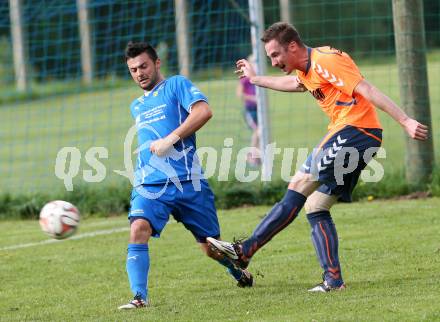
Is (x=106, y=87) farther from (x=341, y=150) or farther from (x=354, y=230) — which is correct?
(x=341, y=150)

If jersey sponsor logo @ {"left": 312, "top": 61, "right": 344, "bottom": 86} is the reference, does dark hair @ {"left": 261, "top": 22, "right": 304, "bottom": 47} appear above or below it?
above

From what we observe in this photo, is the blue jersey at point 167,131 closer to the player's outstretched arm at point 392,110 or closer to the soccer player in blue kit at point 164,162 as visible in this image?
the soccer player in blue kit at point 164,162

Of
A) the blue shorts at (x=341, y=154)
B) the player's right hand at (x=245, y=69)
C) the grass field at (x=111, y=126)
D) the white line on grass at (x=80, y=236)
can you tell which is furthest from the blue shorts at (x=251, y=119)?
the blue shorts at (x=341, y=154)

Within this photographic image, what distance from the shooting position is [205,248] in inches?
276

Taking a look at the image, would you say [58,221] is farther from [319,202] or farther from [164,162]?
[319,202]

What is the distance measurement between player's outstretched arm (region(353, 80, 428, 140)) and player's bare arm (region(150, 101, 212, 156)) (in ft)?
3.49

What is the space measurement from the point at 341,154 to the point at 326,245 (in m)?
0.67

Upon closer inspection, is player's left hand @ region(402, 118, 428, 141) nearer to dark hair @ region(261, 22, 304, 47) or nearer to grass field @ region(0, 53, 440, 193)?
dark hair @ region(261, 22, 304, 47)

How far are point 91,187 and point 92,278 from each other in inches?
170

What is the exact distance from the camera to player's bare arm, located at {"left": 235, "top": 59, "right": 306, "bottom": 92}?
6988 millimetres

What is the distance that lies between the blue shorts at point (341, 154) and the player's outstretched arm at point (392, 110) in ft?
1.12

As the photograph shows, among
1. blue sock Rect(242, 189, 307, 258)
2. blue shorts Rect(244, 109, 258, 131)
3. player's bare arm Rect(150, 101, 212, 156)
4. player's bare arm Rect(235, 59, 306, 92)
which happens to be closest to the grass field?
blue shorts Rect(244, 109, 258, 131)

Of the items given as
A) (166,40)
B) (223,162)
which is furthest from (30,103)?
(223,162)

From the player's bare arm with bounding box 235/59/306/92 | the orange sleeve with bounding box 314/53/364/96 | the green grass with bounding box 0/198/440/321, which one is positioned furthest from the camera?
the player's bare arm with bounding box 235/59/306/92
